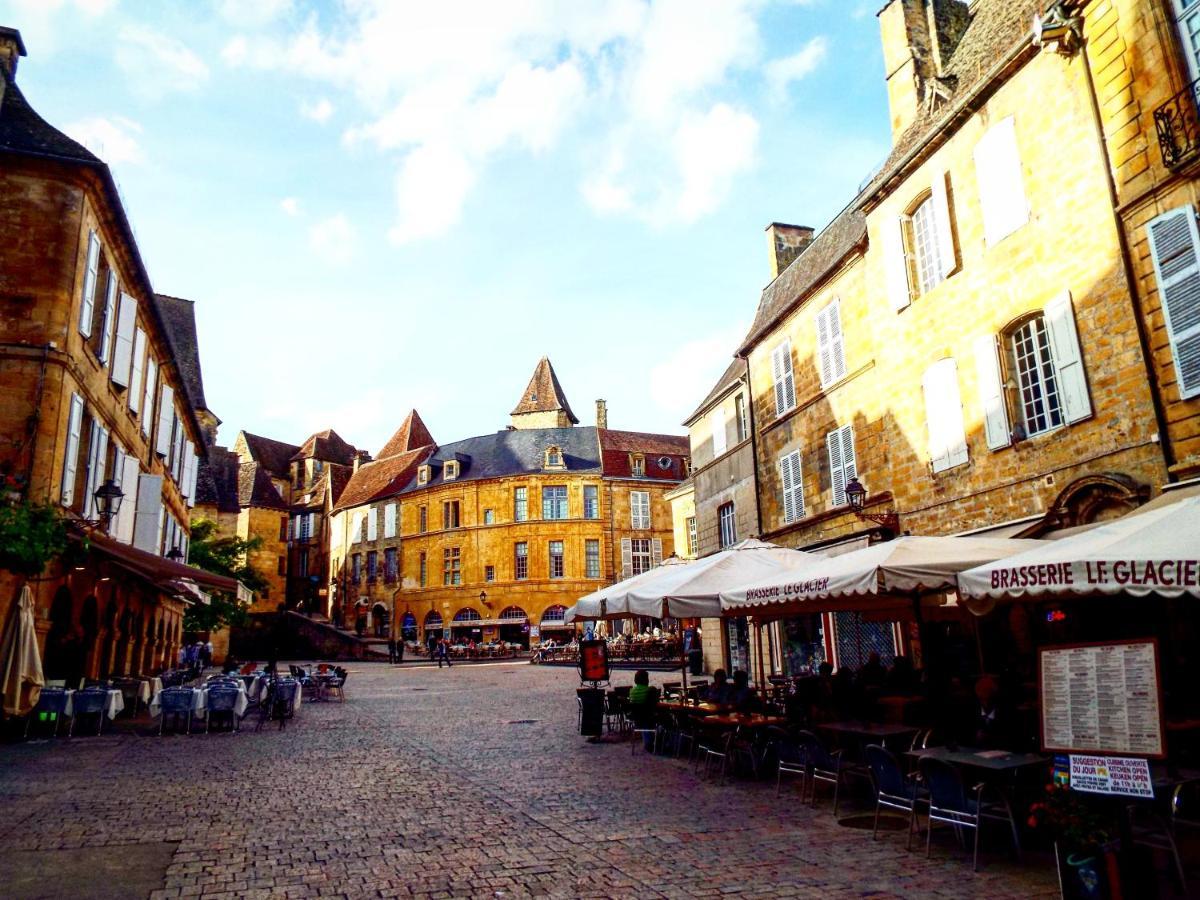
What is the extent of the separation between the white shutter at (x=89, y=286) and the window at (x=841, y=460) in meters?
13.6

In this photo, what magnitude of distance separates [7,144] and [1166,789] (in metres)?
17.3

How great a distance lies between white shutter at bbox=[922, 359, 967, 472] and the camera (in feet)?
41.3

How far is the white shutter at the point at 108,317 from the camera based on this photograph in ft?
49.6

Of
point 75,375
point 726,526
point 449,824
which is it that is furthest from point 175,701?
point 726,526

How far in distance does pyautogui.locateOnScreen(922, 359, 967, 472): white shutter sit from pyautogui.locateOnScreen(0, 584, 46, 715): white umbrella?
13.4 metres

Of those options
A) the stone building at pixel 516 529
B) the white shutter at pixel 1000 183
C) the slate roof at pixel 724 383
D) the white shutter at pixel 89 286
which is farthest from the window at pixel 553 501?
the white shutter at pixel 1000 183

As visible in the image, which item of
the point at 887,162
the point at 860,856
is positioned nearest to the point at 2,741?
the point at 860,856

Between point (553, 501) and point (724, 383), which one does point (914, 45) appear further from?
point (553, 501)

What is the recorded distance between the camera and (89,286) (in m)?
14.2

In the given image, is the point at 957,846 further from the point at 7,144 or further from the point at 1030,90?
the point at 7,144

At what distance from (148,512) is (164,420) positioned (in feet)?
13.5

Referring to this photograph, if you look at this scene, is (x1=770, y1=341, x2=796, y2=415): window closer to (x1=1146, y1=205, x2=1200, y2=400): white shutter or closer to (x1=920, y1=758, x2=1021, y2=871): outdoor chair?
(x1=1146, y1=205, x2=1200, y2=400): white shutter

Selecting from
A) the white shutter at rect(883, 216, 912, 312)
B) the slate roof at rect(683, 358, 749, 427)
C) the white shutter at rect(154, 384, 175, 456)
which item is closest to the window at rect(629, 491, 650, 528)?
the slate roof at rect(683, 358, 749, 427)

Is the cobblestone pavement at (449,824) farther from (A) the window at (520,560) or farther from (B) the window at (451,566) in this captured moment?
(B) the window at (451,566)
